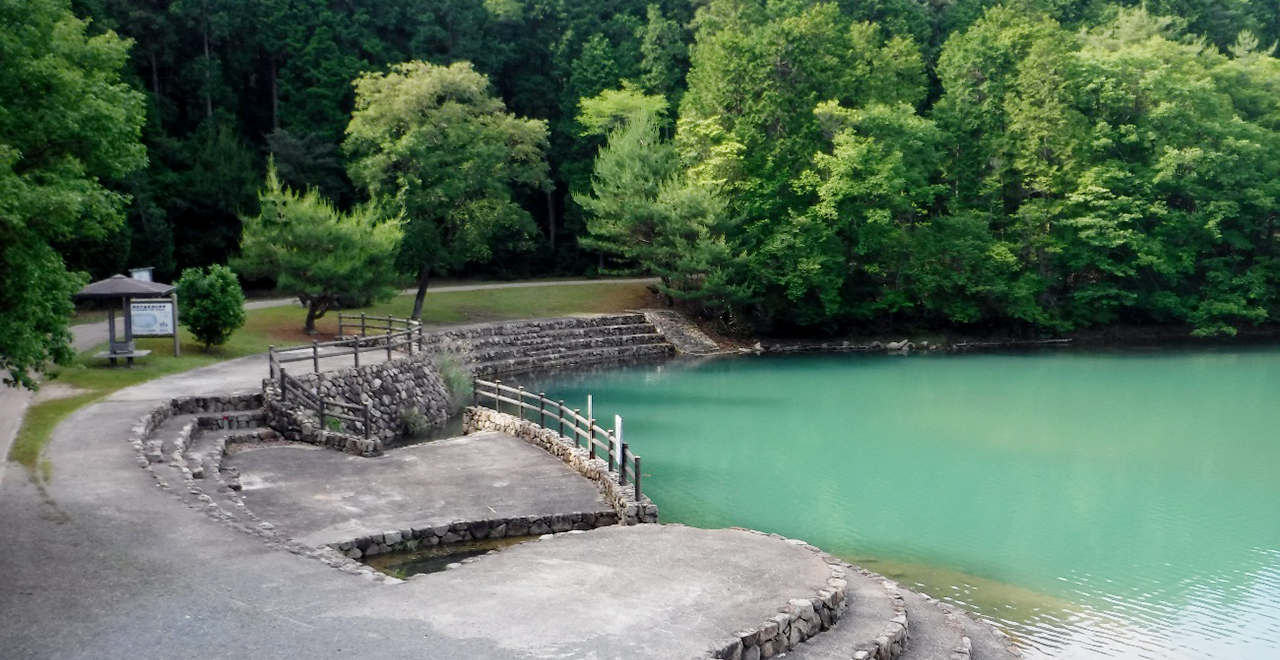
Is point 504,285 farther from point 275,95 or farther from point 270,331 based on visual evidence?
point 270,331

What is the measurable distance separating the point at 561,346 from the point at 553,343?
0.96 ft

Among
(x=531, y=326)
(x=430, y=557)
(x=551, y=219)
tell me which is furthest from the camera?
(x=551, y=219)

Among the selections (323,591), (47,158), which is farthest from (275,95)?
(323,591)

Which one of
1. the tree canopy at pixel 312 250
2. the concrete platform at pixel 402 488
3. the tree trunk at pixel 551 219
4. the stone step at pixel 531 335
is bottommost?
the concrete platform at pixel 402 488

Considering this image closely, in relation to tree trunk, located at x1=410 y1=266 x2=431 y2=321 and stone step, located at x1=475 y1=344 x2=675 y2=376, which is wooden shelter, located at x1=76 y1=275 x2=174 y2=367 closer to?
stone step, located at x1=475 y1=344 x2=675 y2=376

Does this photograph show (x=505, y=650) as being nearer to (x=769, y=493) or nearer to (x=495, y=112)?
(x=769, y=493)

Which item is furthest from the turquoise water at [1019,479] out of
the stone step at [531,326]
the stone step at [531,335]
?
the stone step at [531,326]

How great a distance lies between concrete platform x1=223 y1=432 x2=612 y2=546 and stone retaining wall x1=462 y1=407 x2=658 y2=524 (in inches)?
8.3

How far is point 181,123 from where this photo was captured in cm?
4350

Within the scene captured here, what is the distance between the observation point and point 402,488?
16688 mm

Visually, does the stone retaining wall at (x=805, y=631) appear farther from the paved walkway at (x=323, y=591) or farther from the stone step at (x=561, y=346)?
the stone step at (x=561, y=346)

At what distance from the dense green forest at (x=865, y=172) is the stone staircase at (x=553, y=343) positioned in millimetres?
2820

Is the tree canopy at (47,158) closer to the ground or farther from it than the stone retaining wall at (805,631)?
farther from it

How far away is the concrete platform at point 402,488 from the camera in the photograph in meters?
15.0
